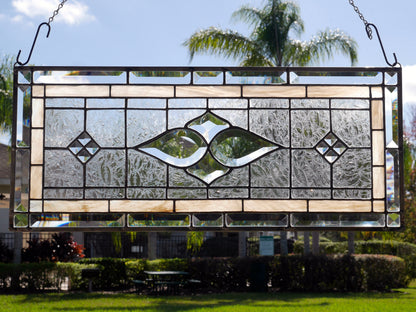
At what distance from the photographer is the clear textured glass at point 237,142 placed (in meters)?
4.16

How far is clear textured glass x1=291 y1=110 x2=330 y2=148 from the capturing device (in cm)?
416

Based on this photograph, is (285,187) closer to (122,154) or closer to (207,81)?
(207,81)

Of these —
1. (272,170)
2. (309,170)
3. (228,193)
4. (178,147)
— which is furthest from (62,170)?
(309,170)

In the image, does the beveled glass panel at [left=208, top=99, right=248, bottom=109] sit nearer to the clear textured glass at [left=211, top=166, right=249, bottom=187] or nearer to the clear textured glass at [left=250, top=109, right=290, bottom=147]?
the clear textured glass at [left=250, top=109, right=290, bottom=147]

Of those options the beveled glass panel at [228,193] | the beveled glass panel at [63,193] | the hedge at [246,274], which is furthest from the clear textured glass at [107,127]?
the hedge at [246,274]

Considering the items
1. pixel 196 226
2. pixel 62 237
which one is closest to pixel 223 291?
pixel 62 237

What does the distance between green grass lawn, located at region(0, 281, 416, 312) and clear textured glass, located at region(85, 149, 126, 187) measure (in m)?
5.61

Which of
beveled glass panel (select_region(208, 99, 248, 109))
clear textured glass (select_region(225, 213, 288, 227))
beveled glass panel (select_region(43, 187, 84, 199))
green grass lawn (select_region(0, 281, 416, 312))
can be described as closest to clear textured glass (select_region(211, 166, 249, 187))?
clear textured glass (select_region(225, 213, 288, 227))

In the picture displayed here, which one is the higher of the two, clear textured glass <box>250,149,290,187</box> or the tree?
the tree

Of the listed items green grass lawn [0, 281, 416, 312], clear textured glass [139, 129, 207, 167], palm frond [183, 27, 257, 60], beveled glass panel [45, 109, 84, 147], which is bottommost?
green grass lawn [0, 281, 416, 312]

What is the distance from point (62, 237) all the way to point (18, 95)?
41.7 ft

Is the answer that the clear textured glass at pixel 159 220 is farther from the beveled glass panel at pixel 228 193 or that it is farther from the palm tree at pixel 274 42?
the palm tree at pixel 274 42

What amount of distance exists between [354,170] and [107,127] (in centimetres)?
189

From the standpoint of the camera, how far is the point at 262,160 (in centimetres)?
414
